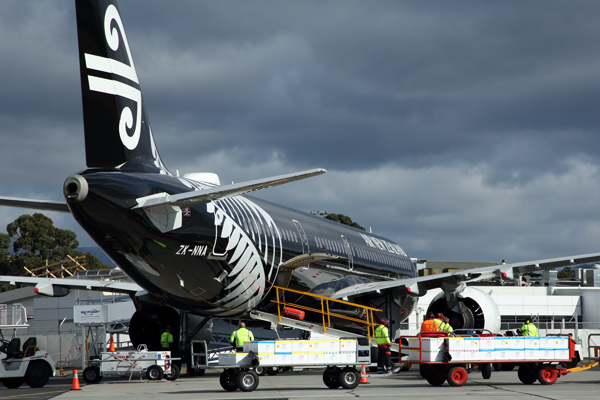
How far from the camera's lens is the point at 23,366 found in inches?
682

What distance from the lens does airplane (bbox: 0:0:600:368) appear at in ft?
40.9

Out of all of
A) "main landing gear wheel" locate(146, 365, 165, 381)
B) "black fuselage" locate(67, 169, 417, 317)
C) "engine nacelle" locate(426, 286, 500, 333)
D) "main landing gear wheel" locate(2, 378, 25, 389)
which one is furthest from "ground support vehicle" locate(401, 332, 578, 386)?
"main landing gear wheel" locate(2, 378, 25, 389)

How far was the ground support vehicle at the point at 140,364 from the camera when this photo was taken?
56.5ft

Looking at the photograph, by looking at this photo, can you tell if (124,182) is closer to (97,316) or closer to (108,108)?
(108,108)

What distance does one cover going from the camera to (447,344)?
14180mm

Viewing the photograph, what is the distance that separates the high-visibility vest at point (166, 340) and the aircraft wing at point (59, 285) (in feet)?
5.19

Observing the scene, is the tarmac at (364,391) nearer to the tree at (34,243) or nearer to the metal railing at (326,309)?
the metal railing at (326,309)

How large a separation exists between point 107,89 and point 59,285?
306 inches

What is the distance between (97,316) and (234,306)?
10435 mm

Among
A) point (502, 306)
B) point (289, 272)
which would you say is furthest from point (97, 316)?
point (502, 306)

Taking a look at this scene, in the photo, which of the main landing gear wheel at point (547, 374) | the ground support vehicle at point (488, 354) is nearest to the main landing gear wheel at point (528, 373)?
the ground support vehicle at point (488, 354)

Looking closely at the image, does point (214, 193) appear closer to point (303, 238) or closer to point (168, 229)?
point (168, 229)

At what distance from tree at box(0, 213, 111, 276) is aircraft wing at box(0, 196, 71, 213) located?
218 ft

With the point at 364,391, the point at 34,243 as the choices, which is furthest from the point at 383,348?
the point at 34,243
